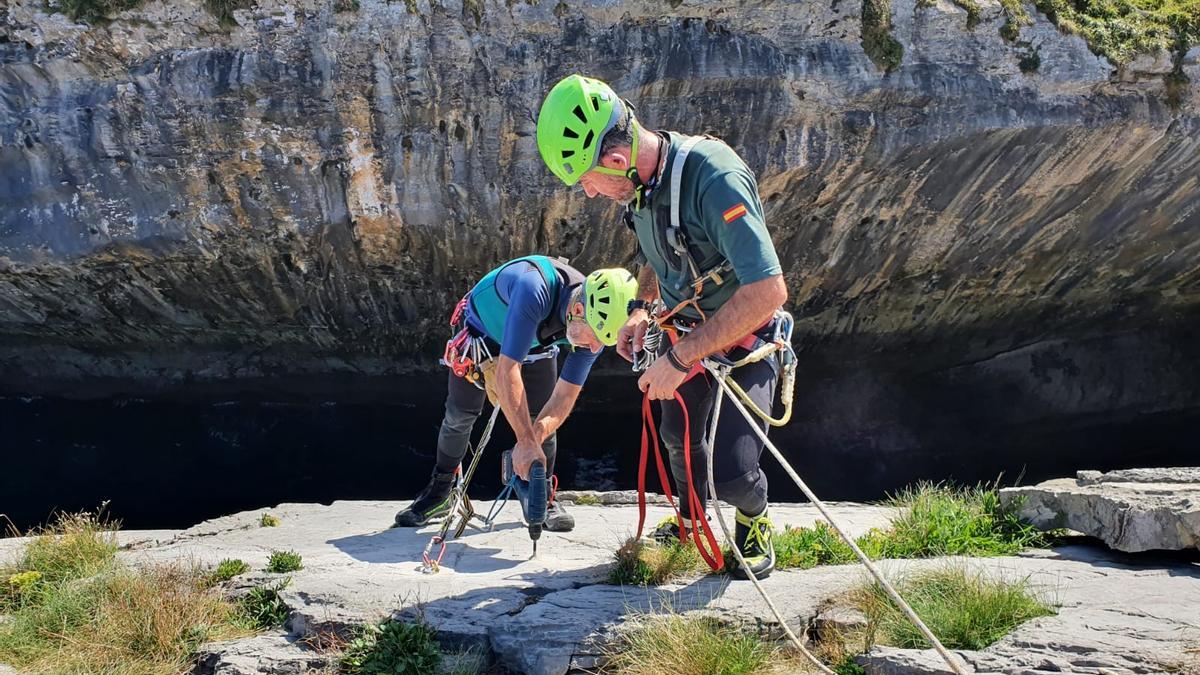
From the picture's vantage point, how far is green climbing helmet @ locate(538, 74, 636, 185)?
4.08m

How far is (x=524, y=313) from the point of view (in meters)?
5.22

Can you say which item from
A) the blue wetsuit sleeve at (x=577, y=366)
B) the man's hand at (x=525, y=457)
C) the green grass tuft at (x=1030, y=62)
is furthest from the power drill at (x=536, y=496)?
the green grass tuft at (x=1030, y=62)

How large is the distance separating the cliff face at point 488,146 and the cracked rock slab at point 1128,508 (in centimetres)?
471

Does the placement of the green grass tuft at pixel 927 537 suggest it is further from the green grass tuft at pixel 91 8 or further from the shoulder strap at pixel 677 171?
the green grass tuft at pixel 91 8

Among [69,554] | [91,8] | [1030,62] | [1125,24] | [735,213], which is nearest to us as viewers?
[735,213]

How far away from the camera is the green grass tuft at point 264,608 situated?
197 inches

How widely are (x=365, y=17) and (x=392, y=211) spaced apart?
6.51 feet

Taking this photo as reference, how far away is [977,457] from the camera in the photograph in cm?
1317

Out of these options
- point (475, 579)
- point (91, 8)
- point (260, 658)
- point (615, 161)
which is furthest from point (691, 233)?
point (91, 8)

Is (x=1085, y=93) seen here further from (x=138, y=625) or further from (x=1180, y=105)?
(x=138, y=625)

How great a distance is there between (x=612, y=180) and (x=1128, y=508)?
3476mm

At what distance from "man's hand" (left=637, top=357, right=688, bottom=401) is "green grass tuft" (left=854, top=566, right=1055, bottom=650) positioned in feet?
4.89

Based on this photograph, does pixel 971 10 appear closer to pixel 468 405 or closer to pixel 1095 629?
pixel 468 405

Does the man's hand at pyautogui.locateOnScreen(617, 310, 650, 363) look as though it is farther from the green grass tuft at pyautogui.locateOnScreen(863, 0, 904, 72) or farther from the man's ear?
the green grass tuft at pyautogui.locateOnScreen(863, 0, 904, 72)
